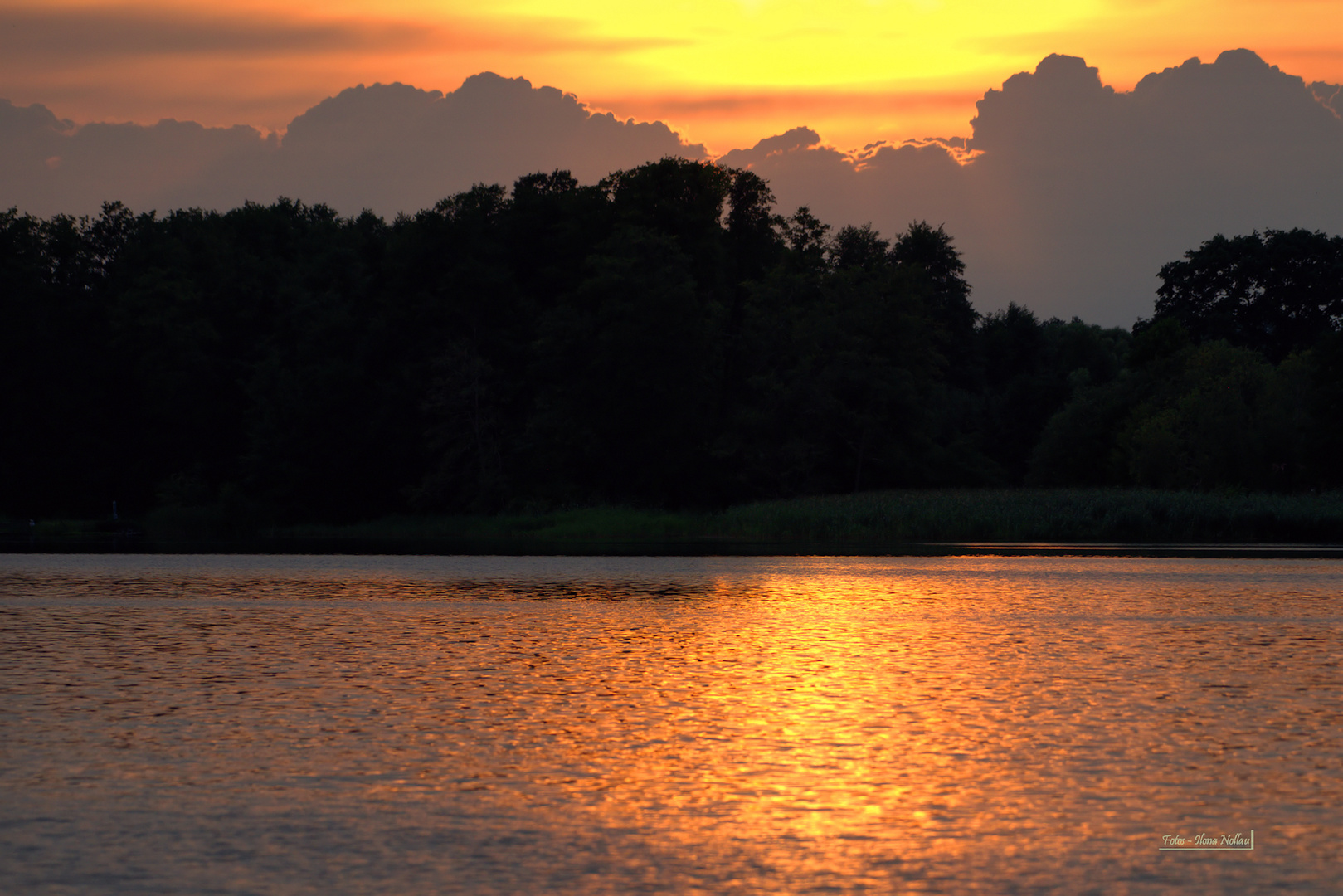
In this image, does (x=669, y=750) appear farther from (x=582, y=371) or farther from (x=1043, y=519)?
(x=582, y=371)

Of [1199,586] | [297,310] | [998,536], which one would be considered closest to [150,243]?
[297,310]

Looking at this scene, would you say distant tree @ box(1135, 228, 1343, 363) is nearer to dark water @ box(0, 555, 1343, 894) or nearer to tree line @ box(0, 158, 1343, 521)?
tree line @ box(0, 158, 1343, 521)

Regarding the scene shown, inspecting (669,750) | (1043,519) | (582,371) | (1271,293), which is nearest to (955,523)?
(1043,519)

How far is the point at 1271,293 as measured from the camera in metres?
125

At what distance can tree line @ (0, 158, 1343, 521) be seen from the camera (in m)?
101

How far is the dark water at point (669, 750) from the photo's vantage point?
38.3 ft

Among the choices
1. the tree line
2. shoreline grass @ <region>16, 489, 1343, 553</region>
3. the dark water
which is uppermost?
the tree line

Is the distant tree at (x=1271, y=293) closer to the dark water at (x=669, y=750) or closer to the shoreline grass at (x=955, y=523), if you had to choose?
the shoreline grass at (x=955, y=523)

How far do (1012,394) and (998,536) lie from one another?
206ft

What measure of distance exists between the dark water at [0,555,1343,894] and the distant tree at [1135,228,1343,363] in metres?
97.6

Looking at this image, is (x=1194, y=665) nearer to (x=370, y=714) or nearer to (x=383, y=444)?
(x=370, y=714)

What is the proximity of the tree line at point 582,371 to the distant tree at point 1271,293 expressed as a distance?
23cm

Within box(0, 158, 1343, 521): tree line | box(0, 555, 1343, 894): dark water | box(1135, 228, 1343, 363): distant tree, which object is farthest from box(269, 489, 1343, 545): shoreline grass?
box(1135, 228, 1343, 363): distant tree

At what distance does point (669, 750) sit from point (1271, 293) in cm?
12177
